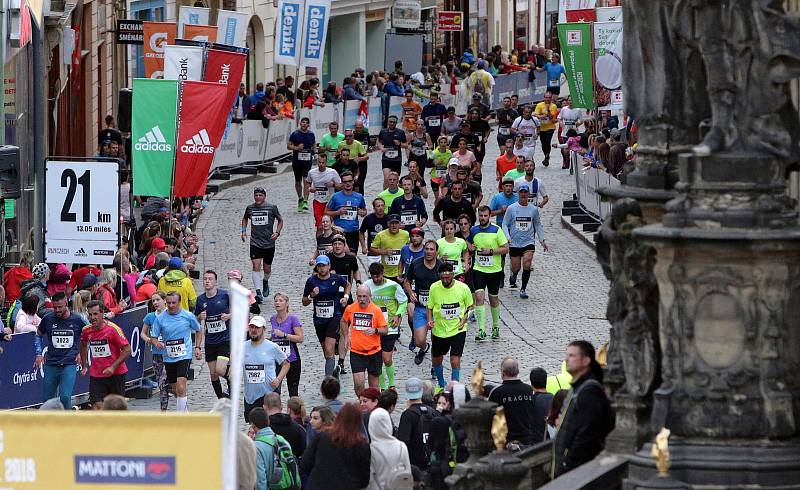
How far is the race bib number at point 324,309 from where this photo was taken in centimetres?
2173

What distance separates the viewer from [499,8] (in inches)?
3211

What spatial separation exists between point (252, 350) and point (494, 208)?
914 centimetres

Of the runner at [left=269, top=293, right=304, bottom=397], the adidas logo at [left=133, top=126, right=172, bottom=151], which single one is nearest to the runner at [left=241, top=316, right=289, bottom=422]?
the runner at [left=269, top=293, right=304, bottom=397]

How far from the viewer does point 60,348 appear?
19641 mm

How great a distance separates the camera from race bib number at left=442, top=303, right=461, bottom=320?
69.6 ft

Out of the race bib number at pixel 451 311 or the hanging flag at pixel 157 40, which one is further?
the hanging flag at pixel 157 40

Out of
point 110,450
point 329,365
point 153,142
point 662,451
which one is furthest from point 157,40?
point 662,451

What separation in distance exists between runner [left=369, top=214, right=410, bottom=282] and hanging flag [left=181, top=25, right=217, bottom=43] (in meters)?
11.6

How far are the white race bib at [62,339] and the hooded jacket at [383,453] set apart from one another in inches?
235

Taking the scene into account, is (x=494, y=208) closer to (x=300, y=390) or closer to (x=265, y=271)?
(x=265, y=271)

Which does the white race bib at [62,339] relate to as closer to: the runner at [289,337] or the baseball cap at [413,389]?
the runner at [289,337]

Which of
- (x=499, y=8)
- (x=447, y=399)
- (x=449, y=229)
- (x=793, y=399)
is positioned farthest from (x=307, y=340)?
(x=499, y=8)

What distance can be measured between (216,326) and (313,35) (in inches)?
854

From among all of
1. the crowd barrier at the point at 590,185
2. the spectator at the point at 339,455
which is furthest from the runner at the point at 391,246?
the spectator at the point at 339,455
